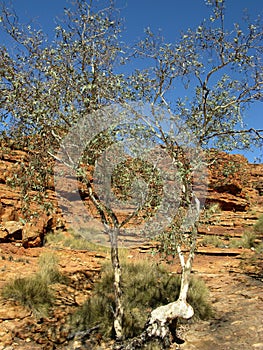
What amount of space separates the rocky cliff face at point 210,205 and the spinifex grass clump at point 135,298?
7.13 feet

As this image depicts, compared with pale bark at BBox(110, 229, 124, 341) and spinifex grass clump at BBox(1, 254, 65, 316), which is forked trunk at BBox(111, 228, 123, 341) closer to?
pale bark at BBox(110, 229, 124, 341)

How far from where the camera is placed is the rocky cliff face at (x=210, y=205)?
29.8 ft

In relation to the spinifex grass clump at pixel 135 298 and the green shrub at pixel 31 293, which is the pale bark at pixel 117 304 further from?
the green shrub at pixel 31 293

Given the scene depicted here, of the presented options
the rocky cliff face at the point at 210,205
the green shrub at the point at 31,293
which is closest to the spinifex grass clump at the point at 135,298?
the green shrub at the point at 31,293

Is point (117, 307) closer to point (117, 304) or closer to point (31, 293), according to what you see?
point (117, 304)

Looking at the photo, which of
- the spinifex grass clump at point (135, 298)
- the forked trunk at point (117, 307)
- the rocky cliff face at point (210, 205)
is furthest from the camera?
the rocky cliff face at point (210, 205)

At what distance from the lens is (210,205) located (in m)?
10.8

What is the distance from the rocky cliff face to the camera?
9.09 metres

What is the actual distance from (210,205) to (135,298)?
4091 mm

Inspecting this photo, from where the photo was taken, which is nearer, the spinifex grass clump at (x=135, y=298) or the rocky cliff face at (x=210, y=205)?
the spinifex grass clump at (x=135, y=298)

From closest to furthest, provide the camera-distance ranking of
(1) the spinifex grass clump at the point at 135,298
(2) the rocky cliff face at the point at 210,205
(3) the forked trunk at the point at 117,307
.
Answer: (3) the forked trunk at the point at 117,307 → (1) the spinifex grass clump at the point at 135,298 → (2) the rocky cliff face at the point at 210,205

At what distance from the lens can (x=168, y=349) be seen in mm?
6664

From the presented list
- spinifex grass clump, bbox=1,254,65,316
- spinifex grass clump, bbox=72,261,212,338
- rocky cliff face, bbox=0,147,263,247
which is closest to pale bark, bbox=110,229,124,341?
spinifex grass clump, bbox=72,261,212,338

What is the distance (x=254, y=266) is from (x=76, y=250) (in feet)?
26.2
